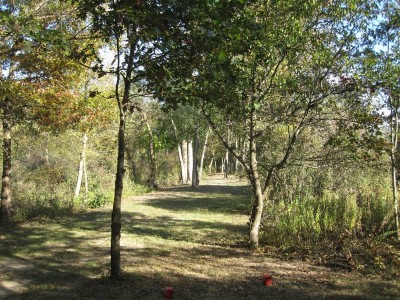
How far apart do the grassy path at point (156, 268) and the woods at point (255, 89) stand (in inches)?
25.8

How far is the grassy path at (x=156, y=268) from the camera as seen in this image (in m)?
6.10

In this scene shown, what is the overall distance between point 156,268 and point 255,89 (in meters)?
4.49

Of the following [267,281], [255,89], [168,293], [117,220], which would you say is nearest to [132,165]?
[255,89]

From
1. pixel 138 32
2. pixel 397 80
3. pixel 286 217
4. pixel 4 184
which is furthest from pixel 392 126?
pixel 4 184

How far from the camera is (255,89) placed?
28.5ft

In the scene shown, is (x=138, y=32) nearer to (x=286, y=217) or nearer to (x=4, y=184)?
(x=286, y=217)

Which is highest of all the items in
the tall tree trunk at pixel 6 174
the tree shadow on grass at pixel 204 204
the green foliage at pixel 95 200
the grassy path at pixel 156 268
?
the tall tree trunk at pixel 6 174

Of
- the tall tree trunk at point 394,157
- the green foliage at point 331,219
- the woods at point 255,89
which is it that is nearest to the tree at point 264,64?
the woods at point 255,89

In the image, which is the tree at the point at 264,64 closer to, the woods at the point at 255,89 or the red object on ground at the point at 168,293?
the woods at the point at 255,89

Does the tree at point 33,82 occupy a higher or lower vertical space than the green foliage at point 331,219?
higher

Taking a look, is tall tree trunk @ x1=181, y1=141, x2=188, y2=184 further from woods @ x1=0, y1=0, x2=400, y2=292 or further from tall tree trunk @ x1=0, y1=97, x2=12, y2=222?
tall tree trunk @ x1=0, y1=97, x2=12, y2=222

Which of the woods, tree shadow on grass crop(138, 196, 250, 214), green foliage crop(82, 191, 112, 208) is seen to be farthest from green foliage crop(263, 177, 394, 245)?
green foliage crop(82, 191, 112, 208)

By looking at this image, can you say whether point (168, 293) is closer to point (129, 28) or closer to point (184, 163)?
point (129, 28)

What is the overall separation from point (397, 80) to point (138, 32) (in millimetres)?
5600
